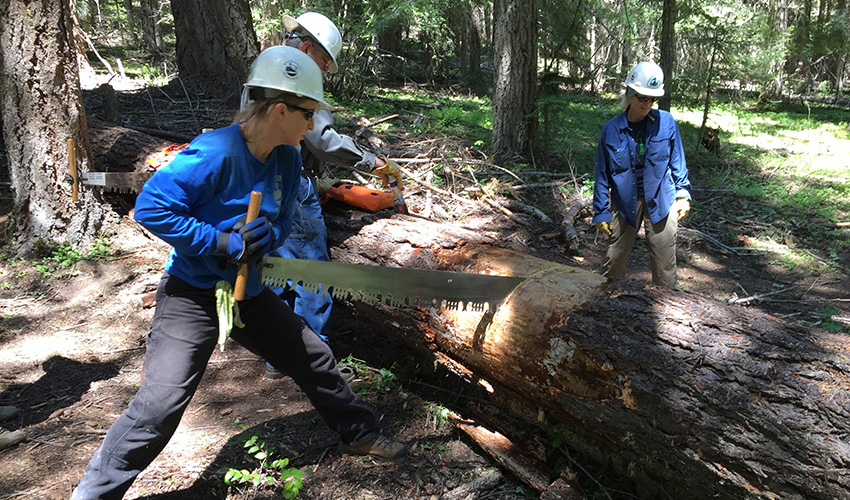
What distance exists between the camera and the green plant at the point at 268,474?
9.46 ft

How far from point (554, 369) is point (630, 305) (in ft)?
1.77

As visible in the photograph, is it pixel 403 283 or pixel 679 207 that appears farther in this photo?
pixel 679 207

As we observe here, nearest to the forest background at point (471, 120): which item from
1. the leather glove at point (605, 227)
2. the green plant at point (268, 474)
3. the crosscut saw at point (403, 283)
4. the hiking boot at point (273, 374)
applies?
the hiking boot at point (273, 374)

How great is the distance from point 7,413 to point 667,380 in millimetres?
3993

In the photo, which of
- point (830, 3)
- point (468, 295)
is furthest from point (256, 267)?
point (830, 3)

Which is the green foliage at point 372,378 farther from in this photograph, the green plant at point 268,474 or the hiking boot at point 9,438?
the hiking boot at point 9,438

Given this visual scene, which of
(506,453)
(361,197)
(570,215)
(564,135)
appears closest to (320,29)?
(361,197)

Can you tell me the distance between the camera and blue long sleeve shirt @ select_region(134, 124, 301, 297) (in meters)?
2.27

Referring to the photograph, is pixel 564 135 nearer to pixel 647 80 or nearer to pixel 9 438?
pixel 647 80

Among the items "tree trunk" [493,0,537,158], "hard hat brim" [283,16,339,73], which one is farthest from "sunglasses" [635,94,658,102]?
"tree trunk" [493,0,537,158]

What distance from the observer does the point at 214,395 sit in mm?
3828

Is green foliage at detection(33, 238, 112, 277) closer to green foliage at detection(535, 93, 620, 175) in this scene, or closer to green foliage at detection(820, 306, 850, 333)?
green foliage at detection(535, 93, 620, 175)

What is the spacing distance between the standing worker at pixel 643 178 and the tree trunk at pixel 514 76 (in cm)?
402

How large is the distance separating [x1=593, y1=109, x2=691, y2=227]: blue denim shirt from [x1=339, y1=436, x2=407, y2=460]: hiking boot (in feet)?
8.37
